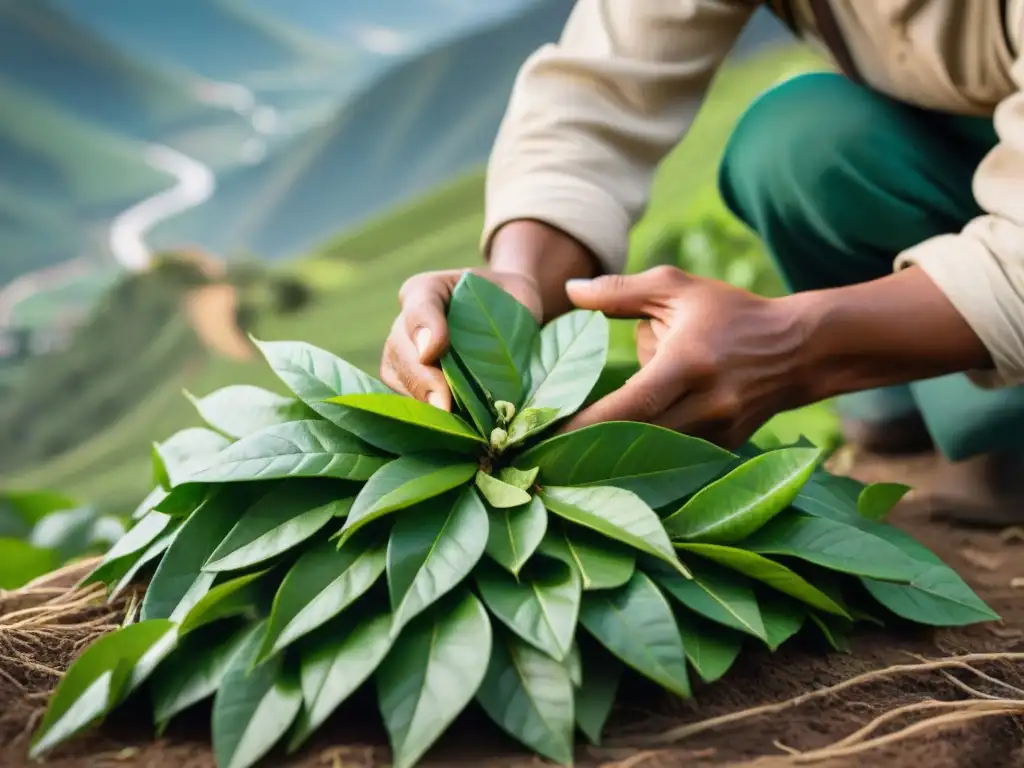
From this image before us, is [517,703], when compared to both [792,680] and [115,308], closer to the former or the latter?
[792,680]

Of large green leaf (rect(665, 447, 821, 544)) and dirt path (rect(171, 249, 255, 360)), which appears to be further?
dirt path (rect(171, 249, 255, 360))

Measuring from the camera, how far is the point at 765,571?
1.82ft

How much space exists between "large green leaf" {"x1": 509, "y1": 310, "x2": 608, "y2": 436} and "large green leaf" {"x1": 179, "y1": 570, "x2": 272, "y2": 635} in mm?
181

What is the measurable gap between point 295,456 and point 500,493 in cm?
13

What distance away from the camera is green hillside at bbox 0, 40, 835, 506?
1.86 m

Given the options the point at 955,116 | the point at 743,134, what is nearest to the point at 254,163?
the point at 743,134

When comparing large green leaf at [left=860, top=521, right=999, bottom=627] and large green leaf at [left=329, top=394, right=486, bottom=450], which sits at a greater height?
large green leaf at [left=329, top=394, right=486, bottom=450]

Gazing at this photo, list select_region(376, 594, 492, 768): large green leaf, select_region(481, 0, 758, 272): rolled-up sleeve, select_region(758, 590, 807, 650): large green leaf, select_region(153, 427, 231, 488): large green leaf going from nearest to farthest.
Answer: select_region(376, 594, 492, 768): large green leaf, select_region(758, 590, 807, 650): large green leaf, select_region(153, 427, 231, 488): large green leaf, select_region(481, 0, 758, 272): rolled-up sleeve

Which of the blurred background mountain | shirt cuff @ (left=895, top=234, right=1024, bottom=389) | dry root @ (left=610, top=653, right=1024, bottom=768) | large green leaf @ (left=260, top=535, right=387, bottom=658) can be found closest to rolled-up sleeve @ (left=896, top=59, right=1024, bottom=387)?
shirt cuff @ (left=895, top=234, right=1024, bottom=389)

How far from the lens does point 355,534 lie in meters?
0.55

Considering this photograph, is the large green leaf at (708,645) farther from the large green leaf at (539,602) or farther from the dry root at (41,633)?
the dry root at (41,633)

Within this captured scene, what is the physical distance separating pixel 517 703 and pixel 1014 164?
0.50 m

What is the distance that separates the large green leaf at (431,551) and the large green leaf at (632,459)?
60 millimetres

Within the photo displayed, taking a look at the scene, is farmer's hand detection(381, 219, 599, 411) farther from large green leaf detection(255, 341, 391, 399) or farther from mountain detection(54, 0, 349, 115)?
mountain detection(54, 0, 349, 115)
